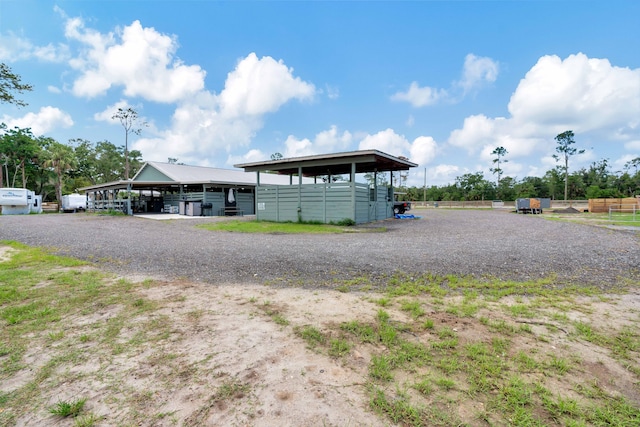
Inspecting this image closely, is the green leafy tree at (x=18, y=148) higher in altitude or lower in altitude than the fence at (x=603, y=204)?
higher

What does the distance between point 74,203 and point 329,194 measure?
3185 centimetres

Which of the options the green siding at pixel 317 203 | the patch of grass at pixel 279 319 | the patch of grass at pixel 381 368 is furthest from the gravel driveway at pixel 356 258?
the green siding at pixel 317 203

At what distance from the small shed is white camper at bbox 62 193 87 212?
26029mm

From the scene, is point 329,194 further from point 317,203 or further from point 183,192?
point 183,192

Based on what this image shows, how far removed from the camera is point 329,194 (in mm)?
14688

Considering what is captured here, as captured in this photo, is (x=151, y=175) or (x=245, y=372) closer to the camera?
(x=245, y=372)

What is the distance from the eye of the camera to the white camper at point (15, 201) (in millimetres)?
25219

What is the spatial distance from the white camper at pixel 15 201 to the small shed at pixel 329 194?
2435 centimetres

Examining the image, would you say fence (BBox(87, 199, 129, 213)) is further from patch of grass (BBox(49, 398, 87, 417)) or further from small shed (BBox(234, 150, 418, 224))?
patch of grass (BBox(49, 398, 87, 417))

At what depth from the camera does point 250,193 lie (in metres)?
26.2

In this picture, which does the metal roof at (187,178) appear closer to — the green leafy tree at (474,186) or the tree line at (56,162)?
the tree line at (56,162)

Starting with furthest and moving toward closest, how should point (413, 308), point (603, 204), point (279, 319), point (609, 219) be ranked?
point (603, 204)
point (609, 219)
point (413, 308)
point (279, 319)

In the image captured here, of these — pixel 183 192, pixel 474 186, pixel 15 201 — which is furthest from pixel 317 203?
pixel 474 186

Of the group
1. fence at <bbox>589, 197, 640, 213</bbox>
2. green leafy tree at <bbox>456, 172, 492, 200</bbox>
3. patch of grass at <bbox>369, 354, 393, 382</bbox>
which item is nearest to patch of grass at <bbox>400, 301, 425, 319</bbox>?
patch of grass at <bbox>369, 354, 393, 382</bbox>
